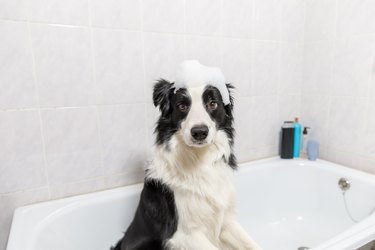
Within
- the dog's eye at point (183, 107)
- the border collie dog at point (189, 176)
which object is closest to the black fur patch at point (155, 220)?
the border collie dog at point (189, 176)

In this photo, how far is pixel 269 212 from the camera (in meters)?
1.85

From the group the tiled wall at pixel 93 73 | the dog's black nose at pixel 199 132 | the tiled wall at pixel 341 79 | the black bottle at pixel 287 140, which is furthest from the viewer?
the black bottle at pixel 287 140

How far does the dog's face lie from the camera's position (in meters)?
0.99

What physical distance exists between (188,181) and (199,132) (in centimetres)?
23

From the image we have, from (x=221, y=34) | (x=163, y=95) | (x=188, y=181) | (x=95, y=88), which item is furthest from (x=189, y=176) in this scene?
(x=221, y=34)

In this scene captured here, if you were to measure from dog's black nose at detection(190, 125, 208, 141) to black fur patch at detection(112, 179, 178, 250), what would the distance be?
0.26m

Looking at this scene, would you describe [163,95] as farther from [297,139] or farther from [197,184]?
[297,139]

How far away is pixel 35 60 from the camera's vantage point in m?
1.19

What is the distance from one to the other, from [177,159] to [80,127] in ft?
1.81

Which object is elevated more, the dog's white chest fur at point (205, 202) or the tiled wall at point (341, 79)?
the tiled wall at point (341, 79)

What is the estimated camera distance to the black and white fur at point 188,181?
1044 mm

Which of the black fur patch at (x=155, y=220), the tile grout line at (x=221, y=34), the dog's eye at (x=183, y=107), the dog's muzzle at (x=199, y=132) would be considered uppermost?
the tile grout line at (x=221, y=34)

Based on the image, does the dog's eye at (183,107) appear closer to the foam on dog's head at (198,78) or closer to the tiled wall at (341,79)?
the foam on dog's head at (198,78)

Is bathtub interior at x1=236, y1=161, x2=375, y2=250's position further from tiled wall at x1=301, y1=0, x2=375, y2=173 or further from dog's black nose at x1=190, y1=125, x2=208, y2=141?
dog's black nose at x1=190, y1=125, x2=208, y2=141
